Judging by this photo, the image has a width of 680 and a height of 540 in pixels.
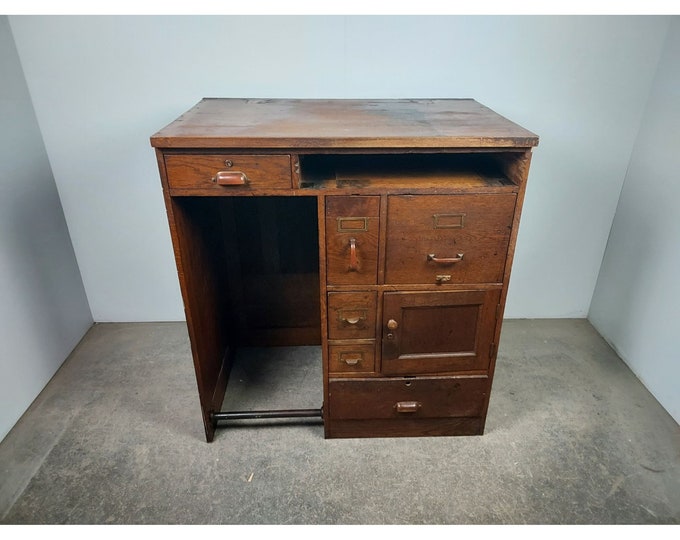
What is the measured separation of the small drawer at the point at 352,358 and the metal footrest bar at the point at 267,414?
9.9 inches

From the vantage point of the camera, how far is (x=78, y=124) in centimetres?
179

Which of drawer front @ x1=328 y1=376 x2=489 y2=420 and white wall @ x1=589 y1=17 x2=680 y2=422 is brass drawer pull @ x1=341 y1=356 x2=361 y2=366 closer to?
drawer front @ x1=328 y1=376 x2=489 y2=420

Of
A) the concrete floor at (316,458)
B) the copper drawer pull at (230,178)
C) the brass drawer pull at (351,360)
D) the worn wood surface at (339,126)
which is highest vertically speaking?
the worn wood surface at (339,126)

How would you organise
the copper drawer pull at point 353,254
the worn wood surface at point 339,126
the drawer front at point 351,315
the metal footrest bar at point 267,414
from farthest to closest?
1. the metal footrest bar at point 267,414
2. the drawer front at point 351,315
3. the copper drawer pull at point 353,254
4. the worn wood surface at point 339,126

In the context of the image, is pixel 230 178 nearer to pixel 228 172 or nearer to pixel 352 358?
pixel 228 172

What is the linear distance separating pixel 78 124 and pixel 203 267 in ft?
2.70

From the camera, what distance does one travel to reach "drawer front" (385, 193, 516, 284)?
1.24 metres

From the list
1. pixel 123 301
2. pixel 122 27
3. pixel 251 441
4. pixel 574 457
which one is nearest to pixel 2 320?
pixel 123 301

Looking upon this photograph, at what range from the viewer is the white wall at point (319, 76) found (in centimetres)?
166

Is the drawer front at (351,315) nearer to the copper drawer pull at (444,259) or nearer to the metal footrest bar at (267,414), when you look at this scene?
the copper drawer pull at (444,259)

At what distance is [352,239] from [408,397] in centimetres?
60

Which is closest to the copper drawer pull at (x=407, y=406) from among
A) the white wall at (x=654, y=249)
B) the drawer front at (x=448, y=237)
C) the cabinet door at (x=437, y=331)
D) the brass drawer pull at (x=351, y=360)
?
the cabinet door at (x=437, y=331)

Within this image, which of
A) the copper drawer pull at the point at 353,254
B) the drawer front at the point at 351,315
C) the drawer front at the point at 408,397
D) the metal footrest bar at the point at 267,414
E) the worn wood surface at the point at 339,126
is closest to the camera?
the worn wood surface at the point at 339,126

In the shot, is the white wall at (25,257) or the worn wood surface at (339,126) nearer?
the worn wood surface at (339,126)
